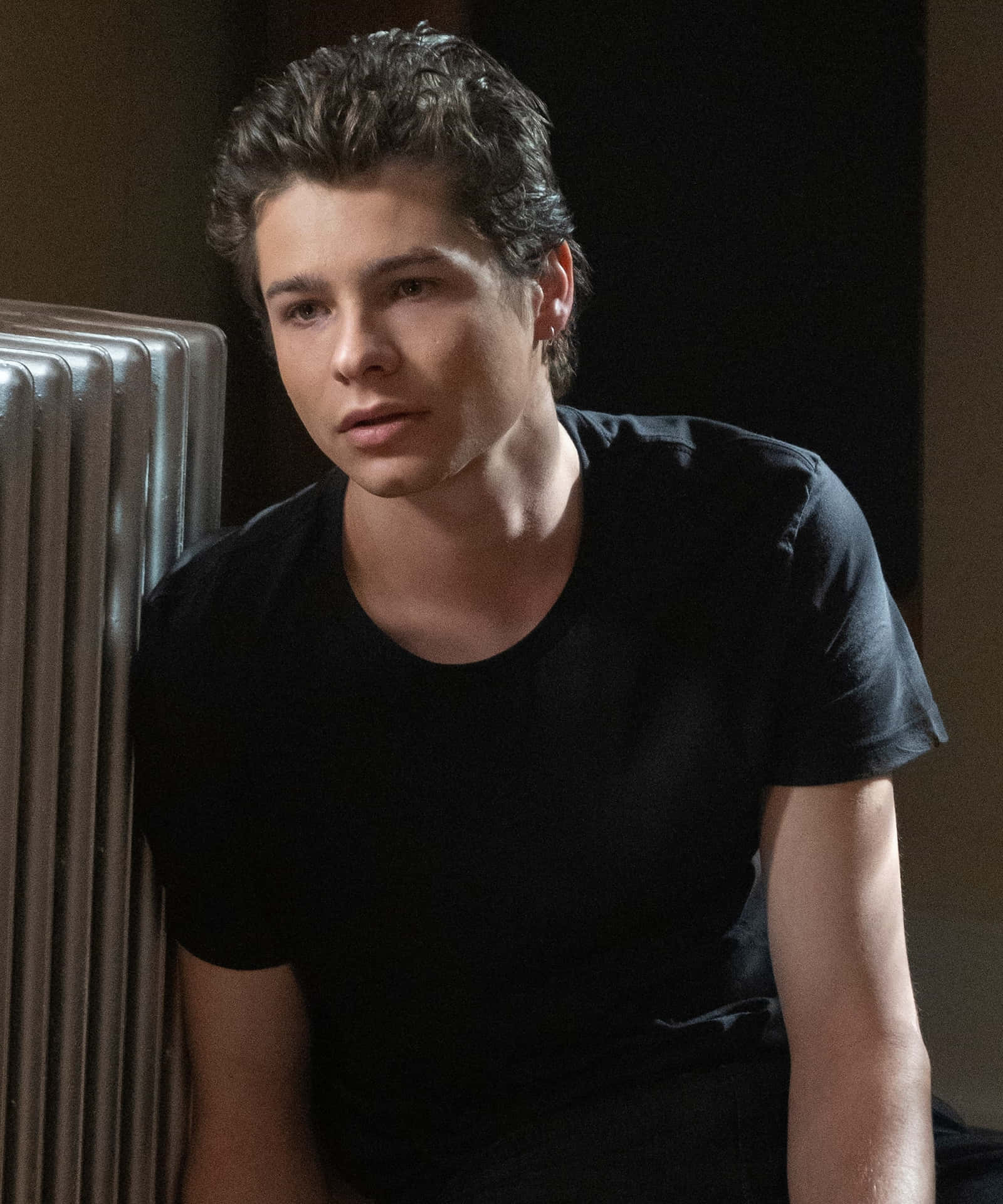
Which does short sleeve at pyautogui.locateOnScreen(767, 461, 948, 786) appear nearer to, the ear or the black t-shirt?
the black t-shirt

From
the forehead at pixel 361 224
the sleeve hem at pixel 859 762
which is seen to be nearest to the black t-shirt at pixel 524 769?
the sleeve hem at pixel 859 762

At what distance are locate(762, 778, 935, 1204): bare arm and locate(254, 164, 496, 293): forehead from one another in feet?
1.80

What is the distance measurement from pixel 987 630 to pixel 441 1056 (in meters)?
1.35

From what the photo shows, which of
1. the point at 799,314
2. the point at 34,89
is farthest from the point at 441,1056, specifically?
the point at 799,314

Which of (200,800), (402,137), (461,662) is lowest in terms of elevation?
(200,800)

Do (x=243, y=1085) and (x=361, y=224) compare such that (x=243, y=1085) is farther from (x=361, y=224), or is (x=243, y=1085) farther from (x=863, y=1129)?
(x=361, y=224)

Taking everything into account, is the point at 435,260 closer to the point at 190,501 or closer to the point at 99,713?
the point at 190,501

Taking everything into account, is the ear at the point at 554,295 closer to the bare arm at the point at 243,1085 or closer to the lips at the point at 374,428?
the lips at the point at 374,428

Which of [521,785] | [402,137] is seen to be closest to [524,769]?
[521,785]

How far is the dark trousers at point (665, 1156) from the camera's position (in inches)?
46.6

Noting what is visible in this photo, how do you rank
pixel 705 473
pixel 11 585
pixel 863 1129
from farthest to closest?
pixel 705 473
pixel 863 1129
pixel 11 585

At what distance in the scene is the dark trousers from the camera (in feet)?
3.88

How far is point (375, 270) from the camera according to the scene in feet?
3.63

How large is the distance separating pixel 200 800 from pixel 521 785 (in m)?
0.27
